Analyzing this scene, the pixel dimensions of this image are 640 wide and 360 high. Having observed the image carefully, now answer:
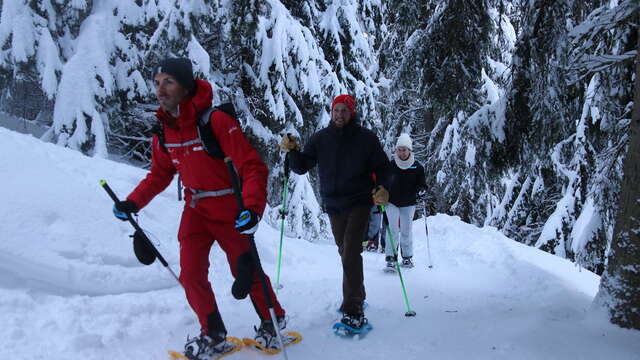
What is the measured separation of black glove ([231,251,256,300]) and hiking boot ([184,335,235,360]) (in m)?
0.66

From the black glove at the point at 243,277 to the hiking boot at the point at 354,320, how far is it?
1356 millimetres

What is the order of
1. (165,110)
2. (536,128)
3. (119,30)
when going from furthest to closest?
1. (119,30)
2. (536,128)
3. (165,110)

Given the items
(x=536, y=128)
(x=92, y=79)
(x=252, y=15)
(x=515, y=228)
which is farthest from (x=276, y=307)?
(x=515, y=228)

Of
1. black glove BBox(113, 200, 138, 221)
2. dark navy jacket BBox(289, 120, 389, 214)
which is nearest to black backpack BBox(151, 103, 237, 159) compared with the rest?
black glove BBox(113, 200, 138, 221)

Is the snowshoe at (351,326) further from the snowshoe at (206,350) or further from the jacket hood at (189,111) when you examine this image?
the jacket hood at (189,111)

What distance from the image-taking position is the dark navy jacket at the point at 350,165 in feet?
14.2

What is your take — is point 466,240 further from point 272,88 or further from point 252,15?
point 252,15

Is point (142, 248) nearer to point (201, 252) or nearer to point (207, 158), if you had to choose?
point (201, 252)

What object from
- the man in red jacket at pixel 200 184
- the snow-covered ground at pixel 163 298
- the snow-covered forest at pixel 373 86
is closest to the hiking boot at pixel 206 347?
the man in red jacket at pixel 200 184

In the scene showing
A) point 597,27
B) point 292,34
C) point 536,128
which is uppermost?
point 292,34

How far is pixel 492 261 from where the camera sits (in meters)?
8.16

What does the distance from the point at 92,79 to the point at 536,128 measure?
24.5 ft

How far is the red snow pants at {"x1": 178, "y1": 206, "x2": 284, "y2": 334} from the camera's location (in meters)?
3.43

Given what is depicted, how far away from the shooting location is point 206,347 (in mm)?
3418
